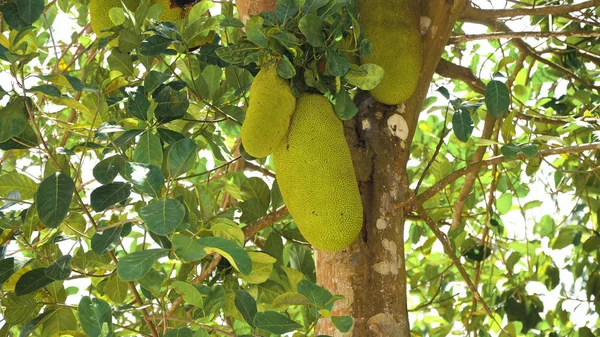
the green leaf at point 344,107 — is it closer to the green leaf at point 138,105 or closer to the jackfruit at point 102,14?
the green leaf at point 138,105

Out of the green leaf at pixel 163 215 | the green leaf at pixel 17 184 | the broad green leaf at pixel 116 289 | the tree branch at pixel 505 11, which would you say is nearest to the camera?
the green leaf at pixel 163 215

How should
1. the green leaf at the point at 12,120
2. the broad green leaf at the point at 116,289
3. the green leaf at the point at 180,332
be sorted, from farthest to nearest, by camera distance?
the broad green leaf at the point at 116,289, the green leaf at the point at 12,120, the green leaf at the point at 180,332

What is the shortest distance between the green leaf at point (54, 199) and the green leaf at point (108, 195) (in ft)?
0.19

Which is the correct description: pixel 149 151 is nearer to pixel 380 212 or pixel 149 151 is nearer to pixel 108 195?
pixel 108 195

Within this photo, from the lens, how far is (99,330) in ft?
3.92

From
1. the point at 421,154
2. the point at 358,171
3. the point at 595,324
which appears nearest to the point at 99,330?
the point at 358,171

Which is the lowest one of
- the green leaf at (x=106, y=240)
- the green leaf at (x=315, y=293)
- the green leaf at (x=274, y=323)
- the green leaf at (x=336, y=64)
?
the green leaf at (x=274, y=323)

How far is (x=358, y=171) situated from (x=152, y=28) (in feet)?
1.66

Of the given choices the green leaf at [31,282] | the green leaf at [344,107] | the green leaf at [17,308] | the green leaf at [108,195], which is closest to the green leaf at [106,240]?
the green leaf at [108,195]

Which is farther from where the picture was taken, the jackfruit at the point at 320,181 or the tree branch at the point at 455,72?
the tree branch at the point at 455,72

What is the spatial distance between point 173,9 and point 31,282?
2.43 ft

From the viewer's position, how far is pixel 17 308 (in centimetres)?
147

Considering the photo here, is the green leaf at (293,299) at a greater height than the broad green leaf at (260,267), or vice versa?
the broad green leaf at (260,267)

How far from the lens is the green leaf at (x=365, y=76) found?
149cm
